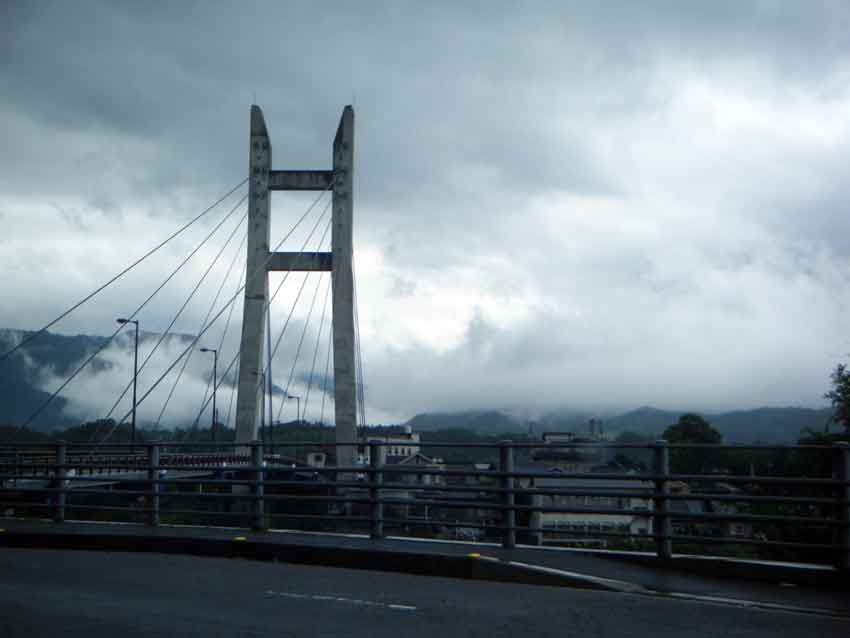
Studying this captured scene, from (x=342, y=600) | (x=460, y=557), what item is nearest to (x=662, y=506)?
(x=460, y=557)

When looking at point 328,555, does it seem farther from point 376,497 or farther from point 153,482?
point 153,482

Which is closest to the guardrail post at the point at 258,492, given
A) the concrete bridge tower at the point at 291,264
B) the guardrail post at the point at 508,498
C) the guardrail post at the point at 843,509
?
the guardrail post at the point at 508,498

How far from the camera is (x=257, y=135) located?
26453 mm

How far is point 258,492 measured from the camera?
1396cm

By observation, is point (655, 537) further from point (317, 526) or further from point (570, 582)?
point (317, 526)

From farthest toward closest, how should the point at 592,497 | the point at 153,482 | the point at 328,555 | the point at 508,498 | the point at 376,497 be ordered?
the point at 153,482, the point at 376,497, the point at 328,555, the point at 508,498, the point at 592,497

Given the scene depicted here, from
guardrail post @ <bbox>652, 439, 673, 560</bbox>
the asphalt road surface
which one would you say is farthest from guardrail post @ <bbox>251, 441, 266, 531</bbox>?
guardrail post @ <bbox>652, 439, 673, 560</bbox>

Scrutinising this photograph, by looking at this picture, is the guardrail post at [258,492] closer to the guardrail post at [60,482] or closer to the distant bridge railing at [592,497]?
the distant bridge railing at [592,497]

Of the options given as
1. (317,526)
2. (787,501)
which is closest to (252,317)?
(317,526)

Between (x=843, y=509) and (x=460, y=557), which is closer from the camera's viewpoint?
(x=843, y=509)

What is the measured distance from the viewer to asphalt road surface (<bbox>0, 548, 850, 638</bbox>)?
7.79 m

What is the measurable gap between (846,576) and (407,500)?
5.02 meters

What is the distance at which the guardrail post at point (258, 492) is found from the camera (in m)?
13.8

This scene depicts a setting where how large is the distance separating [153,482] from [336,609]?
21.9 ft
